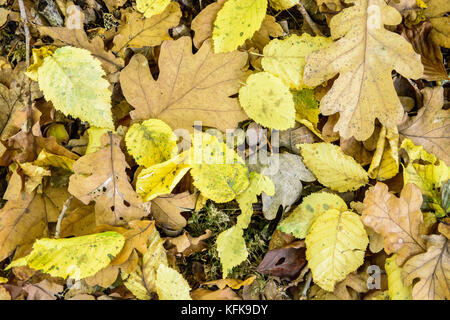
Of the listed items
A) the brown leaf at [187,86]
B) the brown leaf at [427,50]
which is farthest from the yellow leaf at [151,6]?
the brown leaf at [427,50]

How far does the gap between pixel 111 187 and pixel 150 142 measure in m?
0.25

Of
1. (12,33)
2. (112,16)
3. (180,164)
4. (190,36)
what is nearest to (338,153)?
(180,164)

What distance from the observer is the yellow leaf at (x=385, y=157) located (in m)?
1.66

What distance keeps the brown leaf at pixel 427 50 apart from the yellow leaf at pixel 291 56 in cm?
41

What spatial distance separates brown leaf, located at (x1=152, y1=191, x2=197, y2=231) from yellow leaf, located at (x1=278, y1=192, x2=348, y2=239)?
412mm

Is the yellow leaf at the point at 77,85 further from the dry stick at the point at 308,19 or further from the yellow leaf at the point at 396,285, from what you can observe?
the yellow leaf at the point at 396,285

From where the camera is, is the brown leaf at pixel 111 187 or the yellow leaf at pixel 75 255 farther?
the brown leaf at pixel 111 187

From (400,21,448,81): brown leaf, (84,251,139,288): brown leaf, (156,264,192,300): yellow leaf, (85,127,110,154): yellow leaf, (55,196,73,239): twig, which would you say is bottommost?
(156,264,192,300): yellow leaf

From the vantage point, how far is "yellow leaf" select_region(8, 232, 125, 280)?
1499 mm

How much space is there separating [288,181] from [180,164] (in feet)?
1.60

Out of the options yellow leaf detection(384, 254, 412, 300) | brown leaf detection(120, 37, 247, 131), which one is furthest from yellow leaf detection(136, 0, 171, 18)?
yellow leaf detection(384, 254, 412, 300)

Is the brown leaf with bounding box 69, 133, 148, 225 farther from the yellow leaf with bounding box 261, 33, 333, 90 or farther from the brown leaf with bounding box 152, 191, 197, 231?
the yellow leaf with bounding box 261, 33, 333, 90

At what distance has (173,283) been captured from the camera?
1588mm
